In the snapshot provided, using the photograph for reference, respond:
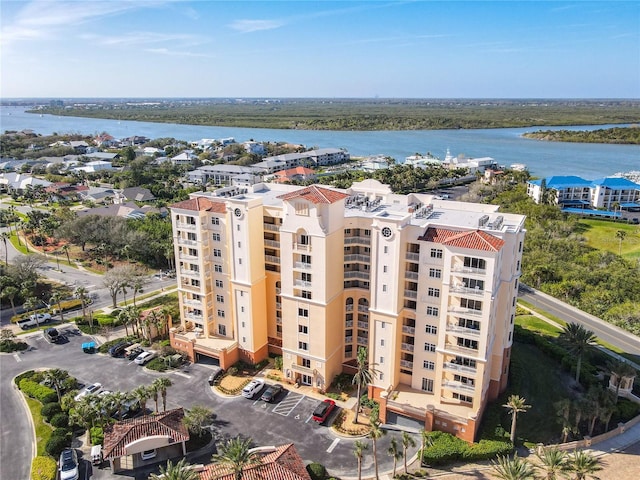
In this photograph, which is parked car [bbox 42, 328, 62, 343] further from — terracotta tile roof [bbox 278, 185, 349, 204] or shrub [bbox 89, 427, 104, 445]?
terracotta tile roof [bbox 278, 185, 349, 204]

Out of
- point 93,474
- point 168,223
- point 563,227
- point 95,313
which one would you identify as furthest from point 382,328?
point 563,227

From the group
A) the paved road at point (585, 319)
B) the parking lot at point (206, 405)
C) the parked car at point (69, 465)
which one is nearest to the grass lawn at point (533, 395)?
the parking lot at point (206, 405)

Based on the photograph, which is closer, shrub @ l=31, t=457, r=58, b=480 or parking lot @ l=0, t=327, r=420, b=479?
shrub @ l=31, t=457, r=58, b=480

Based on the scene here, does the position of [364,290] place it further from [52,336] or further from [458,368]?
[52,336]

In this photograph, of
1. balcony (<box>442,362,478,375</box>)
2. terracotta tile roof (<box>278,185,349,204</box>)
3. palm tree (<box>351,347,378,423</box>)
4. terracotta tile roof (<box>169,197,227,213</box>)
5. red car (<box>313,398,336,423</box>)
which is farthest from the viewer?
terracotta tile roof (<box>169,197,227,213</box>)

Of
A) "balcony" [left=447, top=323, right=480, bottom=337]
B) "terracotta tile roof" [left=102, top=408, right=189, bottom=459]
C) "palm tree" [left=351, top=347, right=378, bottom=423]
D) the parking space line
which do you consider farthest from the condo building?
"terracotta tile roof" [left=102, top=408, right=189, bottom=459]
